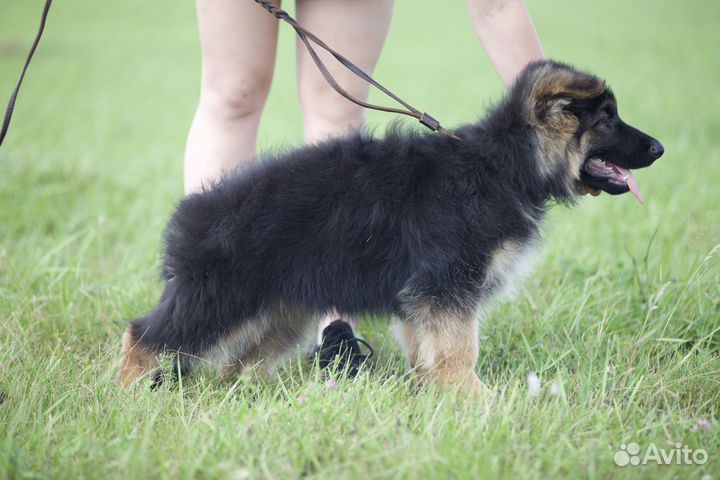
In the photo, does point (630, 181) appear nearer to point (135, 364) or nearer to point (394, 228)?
point (394, 228)

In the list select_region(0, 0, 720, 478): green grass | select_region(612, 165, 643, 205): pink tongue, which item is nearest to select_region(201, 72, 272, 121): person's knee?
select_region(0, 0, 720, 478): green grass

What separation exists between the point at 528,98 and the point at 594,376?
3.76ft

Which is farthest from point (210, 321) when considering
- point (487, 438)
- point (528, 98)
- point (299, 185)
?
point (528, 98)

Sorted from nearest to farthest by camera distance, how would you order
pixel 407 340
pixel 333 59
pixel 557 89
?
pixel 557 89, pixel 407 340, pixel 333 59

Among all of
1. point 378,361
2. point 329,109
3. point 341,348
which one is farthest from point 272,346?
point 329,109

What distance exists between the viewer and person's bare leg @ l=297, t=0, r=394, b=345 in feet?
9.88

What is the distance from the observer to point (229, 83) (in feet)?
9.81

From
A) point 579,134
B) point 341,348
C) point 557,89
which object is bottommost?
point 341,348

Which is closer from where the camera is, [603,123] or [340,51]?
[603,123]

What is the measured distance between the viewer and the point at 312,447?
2.11 m

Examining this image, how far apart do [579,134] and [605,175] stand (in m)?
0.21

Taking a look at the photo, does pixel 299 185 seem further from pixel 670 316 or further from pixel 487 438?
pixel 670 316

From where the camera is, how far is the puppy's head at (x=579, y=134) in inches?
102

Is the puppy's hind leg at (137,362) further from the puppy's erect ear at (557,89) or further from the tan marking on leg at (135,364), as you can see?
the puppy's erect ear at (557,89)
